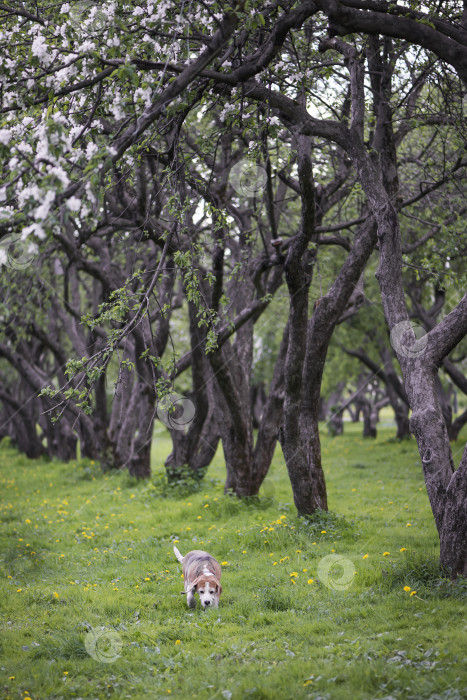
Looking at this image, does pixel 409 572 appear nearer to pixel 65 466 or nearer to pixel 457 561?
pixel 457 561

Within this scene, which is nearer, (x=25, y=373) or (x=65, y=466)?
(x=25, y=373)

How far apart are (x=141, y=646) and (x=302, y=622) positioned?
1.61 metres

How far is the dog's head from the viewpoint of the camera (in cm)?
721

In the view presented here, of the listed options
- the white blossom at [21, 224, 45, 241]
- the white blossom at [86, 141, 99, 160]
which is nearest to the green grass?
the white blossom at [21, 224, 45, 241]

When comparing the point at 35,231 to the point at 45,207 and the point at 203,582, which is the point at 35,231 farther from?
the point at 203,582

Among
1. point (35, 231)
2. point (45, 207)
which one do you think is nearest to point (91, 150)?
point (45, 207)

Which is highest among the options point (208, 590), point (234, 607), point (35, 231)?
point (35, 231)

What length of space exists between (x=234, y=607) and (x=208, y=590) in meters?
0.36

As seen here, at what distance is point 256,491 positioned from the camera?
43.1ft

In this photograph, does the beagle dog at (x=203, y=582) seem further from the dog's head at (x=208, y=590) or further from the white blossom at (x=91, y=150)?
the white blossom at (x=91, y=150)

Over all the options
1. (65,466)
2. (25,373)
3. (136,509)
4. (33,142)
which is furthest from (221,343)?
(65,466)

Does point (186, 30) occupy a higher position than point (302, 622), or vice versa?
point (186, 30)

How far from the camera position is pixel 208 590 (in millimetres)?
7242

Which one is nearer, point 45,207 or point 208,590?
point 45,207
